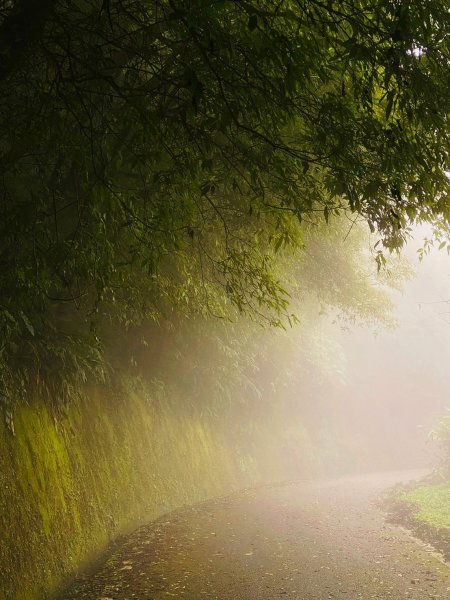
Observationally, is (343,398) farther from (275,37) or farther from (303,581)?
(275,37)

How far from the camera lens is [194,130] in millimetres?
4180

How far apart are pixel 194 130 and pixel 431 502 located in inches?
455

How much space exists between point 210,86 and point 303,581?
17.7ft

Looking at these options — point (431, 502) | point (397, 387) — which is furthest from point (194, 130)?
point (397, 387)

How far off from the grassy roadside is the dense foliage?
5.73 metres

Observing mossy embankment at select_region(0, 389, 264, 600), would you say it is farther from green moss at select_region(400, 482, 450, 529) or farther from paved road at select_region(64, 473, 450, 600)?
green moss at select_region(400, 482, 450, 529)

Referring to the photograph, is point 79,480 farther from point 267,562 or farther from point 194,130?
point 194,130

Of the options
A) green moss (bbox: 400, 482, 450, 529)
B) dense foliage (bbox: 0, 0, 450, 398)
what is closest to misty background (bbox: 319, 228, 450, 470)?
green moss (bbox: 400, 482, 450, 529)

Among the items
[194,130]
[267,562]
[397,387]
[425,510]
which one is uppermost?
[397,387]

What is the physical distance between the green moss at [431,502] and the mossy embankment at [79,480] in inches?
200

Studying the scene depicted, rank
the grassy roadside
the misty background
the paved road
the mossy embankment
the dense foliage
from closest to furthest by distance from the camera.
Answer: the dense foliage → the mossy embankment → the paved road → the grassy roadside → the misty background

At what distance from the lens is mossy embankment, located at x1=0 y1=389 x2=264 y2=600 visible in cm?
525

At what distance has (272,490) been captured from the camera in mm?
17266

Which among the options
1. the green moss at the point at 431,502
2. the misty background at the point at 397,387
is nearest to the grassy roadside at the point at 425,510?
the green moss at the point at 431,502
